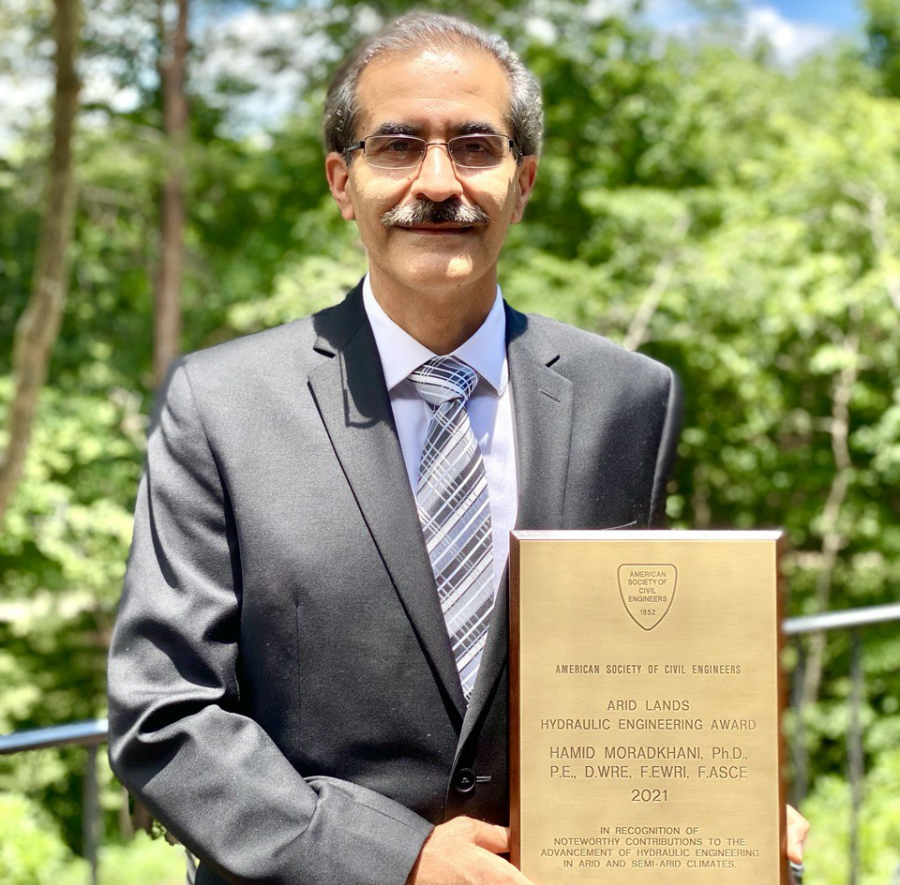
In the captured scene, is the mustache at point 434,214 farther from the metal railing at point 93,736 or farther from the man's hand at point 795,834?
the man's hand at point 795,834

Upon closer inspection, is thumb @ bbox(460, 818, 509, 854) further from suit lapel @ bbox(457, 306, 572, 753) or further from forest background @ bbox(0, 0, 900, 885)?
forest background @ bbox(0, 0, 900, 885)

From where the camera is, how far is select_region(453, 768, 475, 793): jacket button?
1639 mm

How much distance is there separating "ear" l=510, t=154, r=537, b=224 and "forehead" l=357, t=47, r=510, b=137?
0.12m

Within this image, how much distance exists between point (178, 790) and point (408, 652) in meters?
0.37

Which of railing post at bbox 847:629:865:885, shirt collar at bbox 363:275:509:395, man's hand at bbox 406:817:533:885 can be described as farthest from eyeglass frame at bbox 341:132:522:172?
railing post at bbox 847:629:865:885

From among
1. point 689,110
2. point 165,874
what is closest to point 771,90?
point 689,110

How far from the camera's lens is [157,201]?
14797mm

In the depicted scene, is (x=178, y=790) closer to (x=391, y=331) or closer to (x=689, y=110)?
(x=391, y=331)

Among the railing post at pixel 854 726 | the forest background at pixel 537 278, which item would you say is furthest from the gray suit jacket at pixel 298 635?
the forest background at pixel 537 278

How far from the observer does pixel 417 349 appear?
1787 millimetres

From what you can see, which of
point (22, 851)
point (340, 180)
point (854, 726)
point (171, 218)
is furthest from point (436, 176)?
point (171, 218)

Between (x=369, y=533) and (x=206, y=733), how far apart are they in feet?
1.20

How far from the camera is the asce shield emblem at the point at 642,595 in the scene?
1532 mm

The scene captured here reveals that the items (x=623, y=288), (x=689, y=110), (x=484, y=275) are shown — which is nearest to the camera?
(x=484, y=275)
